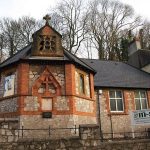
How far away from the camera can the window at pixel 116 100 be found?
68.0 feet

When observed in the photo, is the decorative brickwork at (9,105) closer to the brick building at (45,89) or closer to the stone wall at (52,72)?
the brick building at (45,89)

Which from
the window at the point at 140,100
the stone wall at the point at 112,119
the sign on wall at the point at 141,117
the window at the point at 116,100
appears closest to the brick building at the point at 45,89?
the stone wall at the point at 112,119

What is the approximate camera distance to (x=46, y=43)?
16.5 metres

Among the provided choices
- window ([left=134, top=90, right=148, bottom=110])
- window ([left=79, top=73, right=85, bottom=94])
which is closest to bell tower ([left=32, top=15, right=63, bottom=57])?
window ([left=79, top=73, right=85, bottom=94])

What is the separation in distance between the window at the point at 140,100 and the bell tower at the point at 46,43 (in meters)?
8.79

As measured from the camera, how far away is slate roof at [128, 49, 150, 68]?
2664 centimetres

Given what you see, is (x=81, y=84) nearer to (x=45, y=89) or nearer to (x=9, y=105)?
(x=45, y=89)

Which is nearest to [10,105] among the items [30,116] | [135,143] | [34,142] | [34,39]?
[30,116]

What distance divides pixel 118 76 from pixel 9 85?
10.8m

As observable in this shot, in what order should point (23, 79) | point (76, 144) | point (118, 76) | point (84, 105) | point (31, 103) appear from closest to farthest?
point (76, 144)
point (31, 103)
point (23, 79)
point (84, 105)
point (118, 76)

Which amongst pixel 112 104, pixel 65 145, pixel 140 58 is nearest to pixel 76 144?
pixel 65 145

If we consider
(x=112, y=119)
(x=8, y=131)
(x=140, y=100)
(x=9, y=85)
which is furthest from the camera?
(x=140, y=100)

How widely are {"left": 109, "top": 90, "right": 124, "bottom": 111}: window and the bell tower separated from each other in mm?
6765

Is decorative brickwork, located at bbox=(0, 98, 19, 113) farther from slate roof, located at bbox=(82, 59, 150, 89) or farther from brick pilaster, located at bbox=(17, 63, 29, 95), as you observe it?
slate roof, located at bbox=(82, 59, 150, 89)
